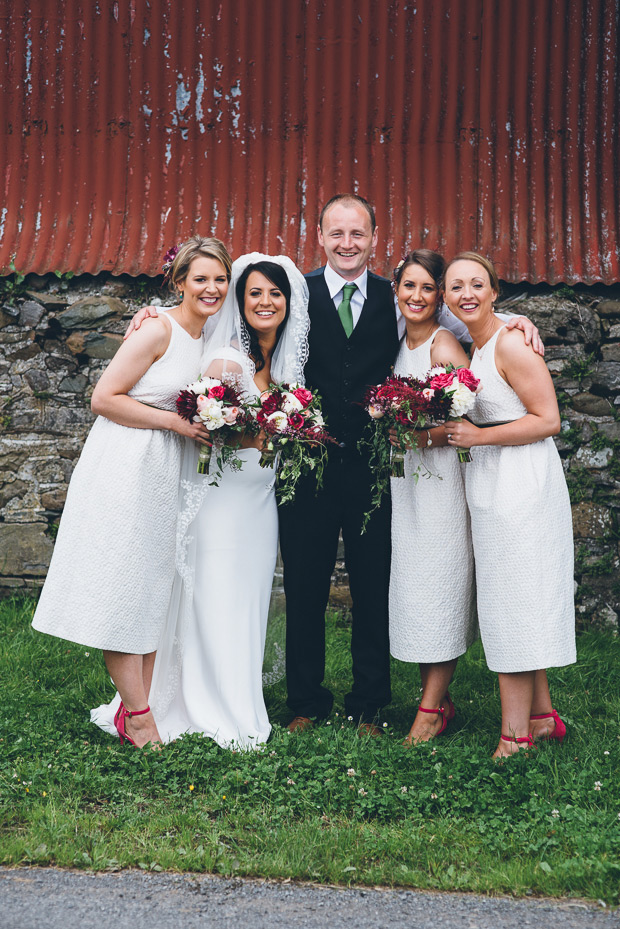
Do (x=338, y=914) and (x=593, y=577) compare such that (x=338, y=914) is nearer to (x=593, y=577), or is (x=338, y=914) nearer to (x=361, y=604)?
(x=361, y=604)

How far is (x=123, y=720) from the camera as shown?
3.91 meters

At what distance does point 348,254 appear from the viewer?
4.11 metres

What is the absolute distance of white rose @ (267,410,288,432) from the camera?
3625mm

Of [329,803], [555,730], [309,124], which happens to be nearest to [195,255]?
[329,803]

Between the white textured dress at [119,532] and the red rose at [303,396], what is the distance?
530 millimetres

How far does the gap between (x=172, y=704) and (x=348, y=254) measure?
2.49 metres

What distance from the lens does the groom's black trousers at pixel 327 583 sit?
13.6ft

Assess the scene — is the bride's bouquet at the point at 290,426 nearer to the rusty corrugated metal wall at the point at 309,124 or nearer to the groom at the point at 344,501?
the groom at the point at 344,501

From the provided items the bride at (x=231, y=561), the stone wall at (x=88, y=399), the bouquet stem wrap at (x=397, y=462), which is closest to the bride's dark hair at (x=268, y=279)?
the bride at (x=231, y=561)

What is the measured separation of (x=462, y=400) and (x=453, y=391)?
6 cm

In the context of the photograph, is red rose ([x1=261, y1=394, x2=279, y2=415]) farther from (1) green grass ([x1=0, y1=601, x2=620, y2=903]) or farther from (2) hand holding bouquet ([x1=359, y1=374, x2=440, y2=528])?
(1) green grass ([x1=0, y1=601, x2=620, y2=903])

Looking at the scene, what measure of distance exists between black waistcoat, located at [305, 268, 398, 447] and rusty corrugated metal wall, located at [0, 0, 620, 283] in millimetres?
1858

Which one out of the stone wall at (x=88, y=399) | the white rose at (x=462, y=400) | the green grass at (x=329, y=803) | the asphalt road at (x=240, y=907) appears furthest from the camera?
the stone wall at (x=88, y=399)

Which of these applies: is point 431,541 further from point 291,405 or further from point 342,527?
point 291,405
